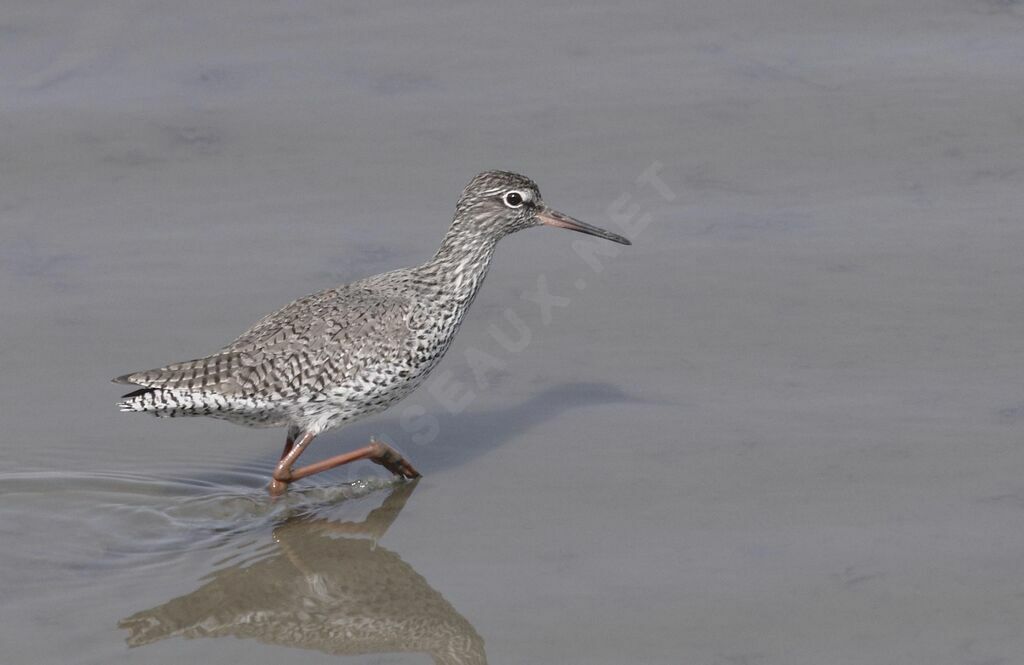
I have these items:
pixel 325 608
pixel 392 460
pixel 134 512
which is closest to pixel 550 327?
pixel 392 460

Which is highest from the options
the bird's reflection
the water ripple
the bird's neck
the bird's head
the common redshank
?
the bird's head

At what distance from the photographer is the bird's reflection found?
8.05m

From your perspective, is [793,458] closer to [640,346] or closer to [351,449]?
[640,346]

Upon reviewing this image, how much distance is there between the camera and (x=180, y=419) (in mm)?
10461

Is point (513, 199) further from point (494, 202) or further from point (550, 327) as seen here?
point (550, 327)

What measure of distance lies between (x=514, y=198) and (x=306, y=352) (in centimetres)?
171

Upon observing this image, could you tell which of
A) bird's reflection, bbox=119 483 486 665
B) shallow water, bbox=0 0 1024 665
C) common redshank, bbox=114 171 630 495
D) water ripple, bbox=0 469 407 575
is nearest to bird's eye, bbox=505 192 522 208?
common redshank, bbox=114 171 630 495

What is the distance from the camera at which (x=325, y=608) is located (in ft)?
→ 27.7

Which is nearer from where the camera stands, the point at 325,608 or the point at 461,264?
the point at 325,608

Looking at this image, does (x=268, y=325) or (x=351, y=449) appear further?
(x=351, y=449)

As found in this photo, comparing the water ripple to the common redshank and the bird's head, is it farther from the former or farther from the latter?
the bird's head

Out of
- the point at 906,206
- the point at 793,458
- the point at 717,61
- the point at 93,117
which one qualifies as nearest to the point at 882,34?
the point at 717,61

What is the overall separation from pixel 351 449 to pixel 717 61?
5219 mm

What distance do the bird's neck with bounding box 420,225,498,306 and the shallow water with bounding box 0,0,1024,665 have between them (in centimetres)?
94
